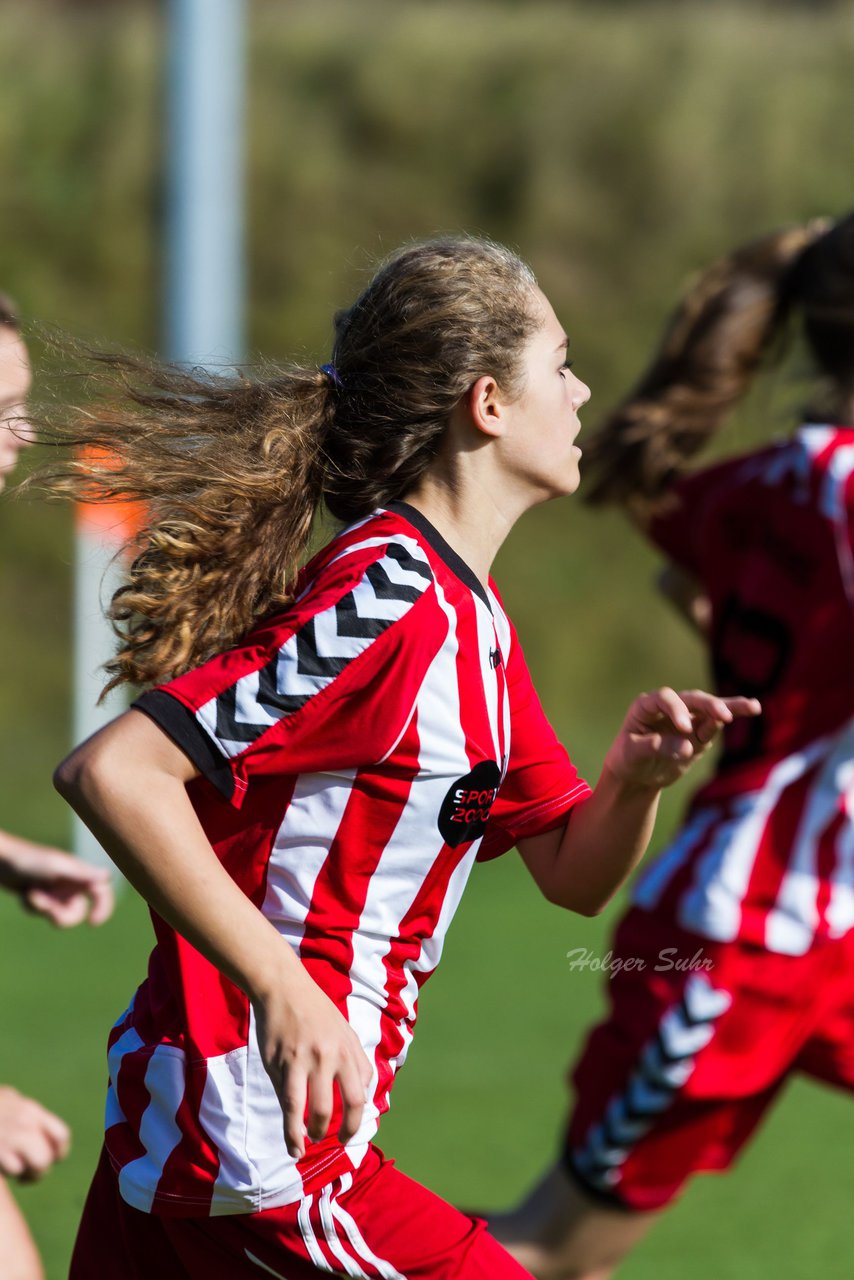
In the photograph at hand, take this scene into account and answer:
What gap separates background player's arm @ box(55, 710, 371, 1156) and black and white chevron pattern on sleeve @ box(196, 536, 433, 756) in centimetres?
8

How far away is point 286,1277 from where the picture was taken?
6.50ft

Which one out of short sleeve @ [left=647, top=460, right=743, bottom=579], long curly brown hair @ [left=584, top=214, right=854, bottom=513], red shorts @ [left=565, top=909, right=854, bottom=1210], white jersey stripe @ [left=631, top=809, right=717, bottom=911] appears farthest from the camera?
long curly brown hair @ [left=584, top=214, right=854, bottom=513]

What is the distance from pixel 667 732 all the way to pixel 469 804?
271mm

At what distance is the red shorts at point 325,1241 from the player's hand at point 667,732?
22.2 inches

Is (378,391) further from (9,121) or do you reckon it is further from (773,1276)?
(9,121)

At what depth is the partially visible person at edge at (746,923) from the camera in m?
2.82

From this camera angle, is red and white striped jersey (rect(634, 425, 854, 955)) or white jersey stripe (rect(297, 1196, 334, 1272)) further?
red and white striped jersey (rect(634, 425, 854, 955))

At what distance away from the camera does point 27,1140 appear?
2221mm

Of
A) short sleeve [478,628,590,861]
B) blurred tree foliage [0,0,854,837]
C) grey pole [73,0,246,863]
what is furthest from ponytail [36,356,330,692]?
blurred tree foliage [0,0,854,837]

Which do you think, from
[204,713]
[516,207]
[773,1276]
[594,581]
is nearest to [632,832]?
[204,713]

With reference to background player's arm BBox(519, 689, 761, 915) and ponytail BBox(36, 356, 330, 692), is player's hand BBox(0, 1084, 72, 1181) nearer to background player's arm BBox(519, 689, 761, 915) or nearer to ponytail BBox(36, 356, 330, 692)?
ponytail BBox(36, 356, 330, 692)

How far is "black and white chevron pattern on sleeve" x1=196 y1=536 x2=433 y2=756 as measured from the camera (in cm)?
186

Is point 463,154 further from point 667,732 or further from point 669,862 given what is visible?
point 667,732

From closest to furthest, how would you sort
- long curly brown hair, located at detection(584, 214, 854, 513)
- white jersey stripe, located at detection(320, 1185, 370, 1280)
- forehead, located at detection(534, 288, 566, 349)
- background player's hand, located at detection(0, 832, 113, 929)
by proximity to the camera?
white jersey stripe, located at detection(320, 1185, 370, 1280) < forehead, located at detection(534, 288, 566, 349) < background player's hand, located at detection(0, 832, 113, 929) < long curly brown hair, located at detection(584, 214, 854, 513)
